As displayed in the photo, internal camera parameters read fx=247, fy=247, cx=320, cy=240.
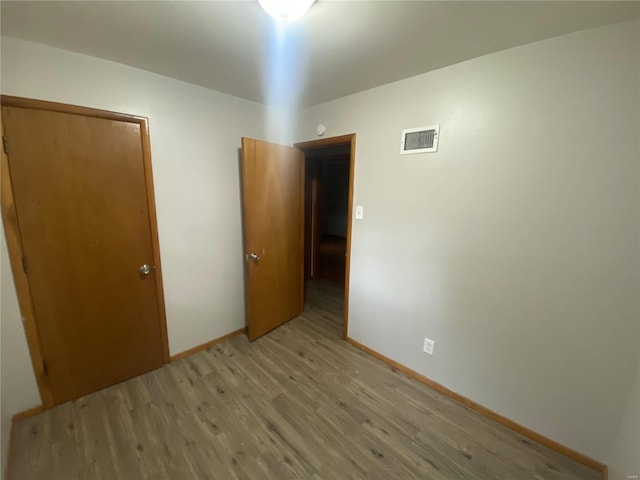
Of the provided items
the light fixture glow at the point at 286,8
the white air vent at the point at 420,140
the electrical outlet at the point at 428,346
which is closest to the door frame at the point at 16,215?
the light fixture glow at the point at 286,8

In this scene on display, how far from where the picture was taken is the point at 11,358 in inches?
58.6

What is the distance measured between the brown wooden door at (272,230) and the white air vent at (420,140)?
115cm

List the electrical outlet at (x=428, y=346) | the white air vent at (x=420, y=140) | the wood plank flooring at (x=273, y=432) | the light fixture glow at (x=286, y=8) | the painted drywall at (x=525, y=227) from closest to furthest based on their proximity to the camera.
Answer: the light fixture glow at (x=286, y=8), the painted drywall at (x=525, y=227), the wood plank flooring at (x=273, y=432), the white air vent at (x=420, y=140), the electrical outlet at (x=428, y=346)

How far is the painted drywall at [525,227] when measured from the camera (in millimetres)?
1193

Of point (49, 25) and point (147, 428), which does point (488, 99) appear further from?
point (147, 428)

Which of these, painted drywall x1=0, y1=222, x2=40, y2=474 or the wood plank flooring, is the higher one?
painted drywall x1=0, y1=222, x2=40, y2=474

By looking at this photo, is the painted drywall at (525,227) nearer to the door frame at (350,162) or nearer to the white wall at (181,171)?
the door frame at (350,162)

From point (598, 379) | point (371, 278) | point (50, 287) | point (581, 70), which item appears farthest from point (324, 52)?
point (598, 379)

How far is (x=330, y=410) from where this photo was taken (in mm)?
1682

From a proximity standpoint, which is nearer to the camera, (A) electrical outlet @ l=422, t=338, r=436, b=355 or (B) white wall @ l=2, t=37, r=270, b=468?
(B) white wall @ l=2, t=37, r=270, b=468

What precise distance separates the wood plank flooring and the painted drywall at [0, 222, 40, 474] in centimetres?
14

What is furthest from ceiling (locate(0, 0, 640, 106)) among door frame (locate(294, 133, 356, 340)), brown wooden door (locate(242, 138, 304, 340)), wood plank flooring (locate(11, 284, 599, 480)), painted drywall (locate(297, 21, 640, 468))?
wood plank flooring (locate(11, 284, 599, 480))

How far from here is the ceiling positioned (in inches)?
43.4

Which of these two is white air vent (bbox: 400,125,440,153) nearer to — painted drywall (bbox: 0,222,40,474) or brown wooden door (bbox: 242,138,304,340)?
brown wooden door (bbox: 242,138,304,340)
